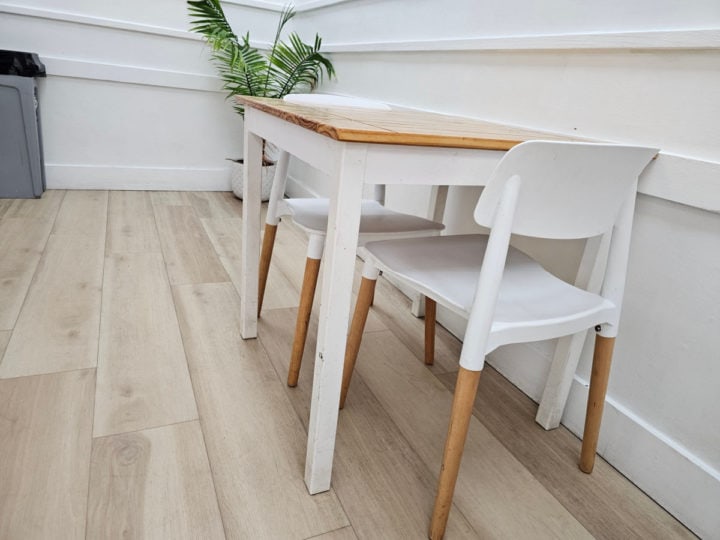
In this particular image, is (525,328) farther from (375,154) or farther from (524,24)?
(524,24)

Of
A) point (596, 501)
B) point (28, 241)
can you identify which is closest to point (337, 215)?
point (596, 501)

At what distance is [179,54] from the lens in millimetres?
2623

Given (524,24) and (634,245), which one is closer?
(634,245)

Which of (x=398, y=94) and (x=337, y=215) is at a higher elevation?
(x=398, y=94)

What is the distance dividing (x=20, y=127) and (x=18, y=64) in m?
0.28

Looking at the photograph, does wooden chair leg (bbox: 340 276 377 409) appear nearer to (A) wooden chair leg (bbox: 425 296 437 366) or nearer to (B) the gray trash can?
(A) wooden chair leg (bbox: 425 296 437 366)

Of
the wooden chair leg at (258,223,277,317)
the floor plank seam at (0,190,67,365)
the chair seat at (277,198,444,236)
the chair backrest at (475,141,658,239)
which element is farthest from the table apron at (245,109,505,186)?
the floor plank seam at (0,190,67,365)

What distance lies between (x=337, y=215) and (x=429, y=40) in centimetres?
116

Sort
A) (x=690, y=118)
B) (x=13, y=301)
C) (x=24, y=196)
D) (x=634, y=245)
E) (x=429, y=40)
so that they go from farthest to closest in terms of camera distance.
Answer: (x=24, y=196)
(x=429, y=40)
(x=13, y=301)
(x=634, y=245)
(x=690, y=118)

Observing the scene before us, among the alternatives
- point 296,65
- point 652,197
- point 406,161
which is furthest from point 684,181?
point 296,65

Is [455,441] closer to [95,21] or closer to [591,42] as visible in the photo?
[591,42]

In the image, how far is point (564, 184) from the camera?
69 cm

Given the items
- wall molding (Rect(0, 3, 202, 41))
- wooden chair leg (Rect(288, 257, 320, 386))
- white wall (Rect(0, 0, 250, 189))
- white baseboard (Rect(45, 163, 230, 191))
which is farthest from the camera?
white baseboard (Rect(45, 163, 230, 191))

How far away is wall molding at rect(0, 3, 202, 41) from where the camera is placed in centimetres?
226
